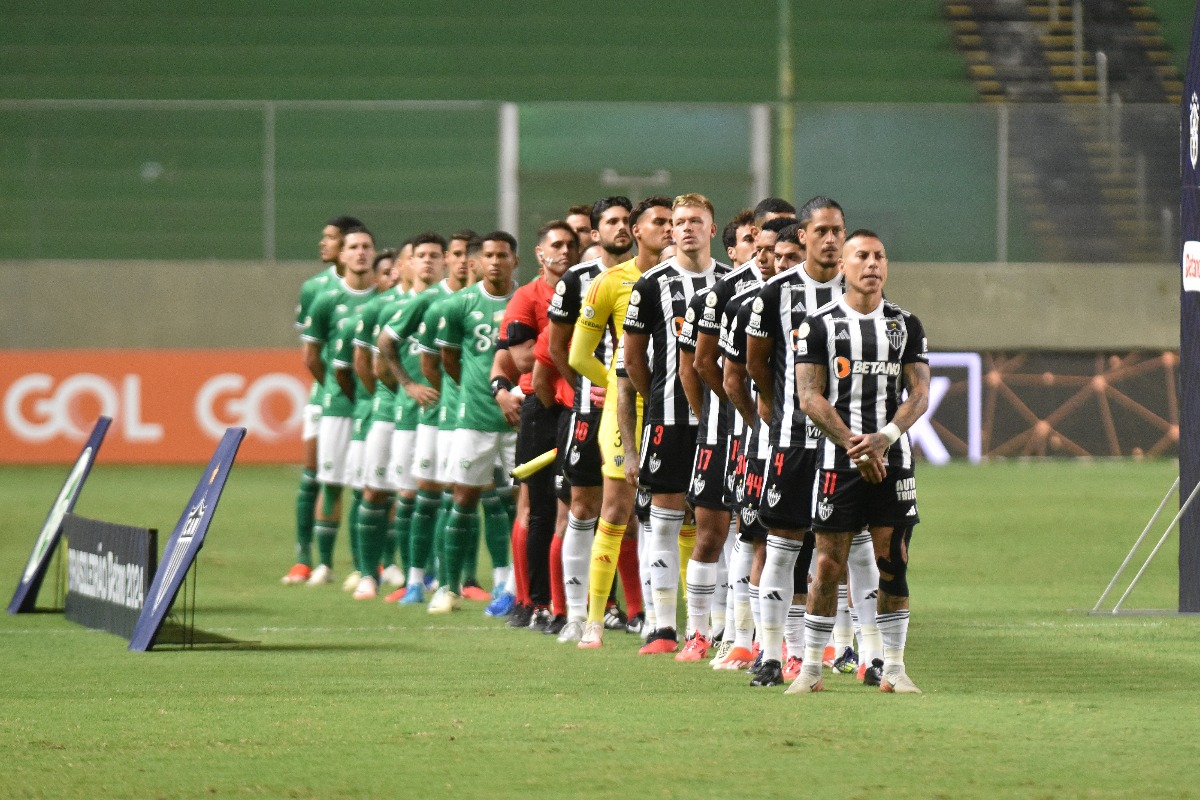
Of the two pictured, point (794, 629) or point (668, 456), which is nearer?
point (794, 629)

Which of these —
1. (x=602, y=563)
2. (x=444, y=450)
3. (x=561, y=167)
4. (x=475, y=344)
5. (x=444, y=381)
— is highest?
(x=561, y=167)

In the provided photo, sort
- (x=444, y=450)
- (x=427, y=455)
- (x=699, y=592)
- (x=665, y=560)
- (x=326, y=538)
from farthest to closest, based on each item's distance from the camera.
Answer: (x=326, y=538) → (x=427, y=455) → (x=444, y=450) → (x=665, y=560) → (x=699, y=592)

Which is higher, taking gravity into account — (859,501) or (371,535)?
(859,501)

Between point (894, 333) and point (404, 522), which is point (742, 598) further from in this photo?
point (404, 522)

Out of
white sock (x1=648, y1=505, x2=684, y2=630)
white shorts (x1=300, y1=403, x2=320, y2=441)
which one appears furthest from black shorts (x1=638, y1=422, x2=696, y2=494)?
white shorts (x1=300, y1=403, x2=320, y2=441)

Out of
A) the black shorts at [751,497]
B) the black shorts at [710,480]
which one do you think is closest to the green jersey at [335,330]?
the black shorts at [710,480]

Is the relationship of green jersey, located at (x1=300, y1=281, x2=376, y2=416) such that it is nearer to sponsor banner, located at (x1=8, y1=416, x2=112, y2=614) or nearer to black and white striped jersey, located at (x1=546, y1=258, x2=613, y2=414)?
sponsor banner, located at (x1=8, y1=416, x2=112, y2=614)

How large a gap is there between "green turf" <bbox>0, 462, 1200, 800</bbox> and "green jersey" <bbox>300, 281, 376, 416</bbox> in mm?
1478

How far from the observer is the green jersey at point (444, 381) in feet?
37.0

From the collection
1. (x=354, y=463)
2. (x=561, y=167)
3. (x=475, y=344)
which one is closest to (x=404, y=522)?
(x=354, y=463)

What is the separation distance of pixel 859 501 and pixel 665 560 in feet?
5.77

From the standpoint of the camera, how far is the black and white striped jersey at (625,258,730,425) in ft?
28.2

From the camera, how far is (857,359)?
282 inches

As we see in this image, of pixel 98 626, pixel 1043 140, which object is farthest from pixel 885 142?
pixel 98 626
